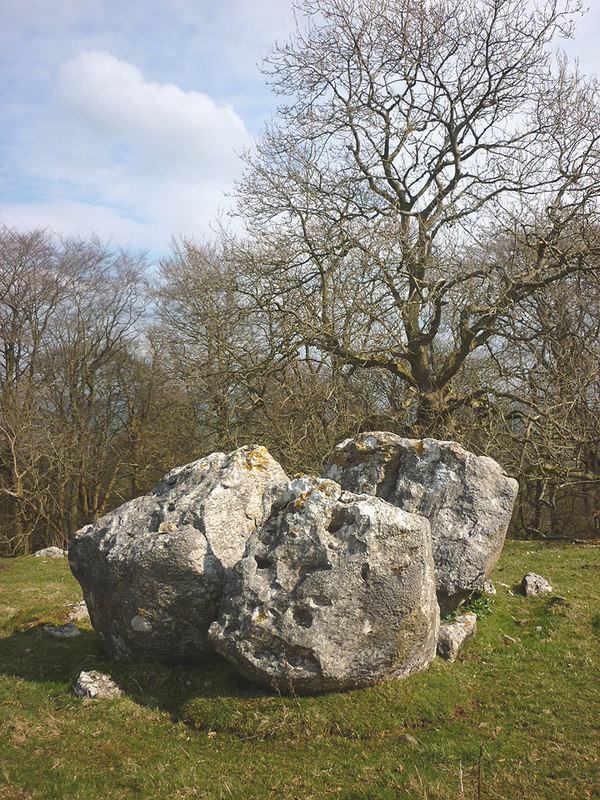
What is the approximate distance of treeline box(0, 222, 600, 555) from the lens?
16.4 m

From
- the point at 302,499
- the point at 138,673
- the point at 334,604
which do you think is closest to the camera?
the point at 334,604

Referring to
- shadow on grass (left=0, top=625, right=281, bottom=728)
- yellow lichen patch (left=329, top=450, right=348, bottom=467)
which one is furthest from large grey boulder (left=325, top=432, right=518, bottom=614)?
shadow on grass (left=0, top=625, right=281, bottom=728)

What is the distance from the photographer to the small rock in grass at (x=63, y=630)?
9.15 m

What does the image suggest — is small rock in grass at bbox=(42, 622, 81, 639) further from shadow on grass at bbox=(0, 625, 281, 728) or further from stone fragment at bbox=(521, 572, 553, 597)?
stone fragment at bbox=(521, 572, 553, 597)

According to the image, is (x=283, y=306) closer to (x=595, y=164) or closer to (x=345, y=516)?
(x=595, y=164)

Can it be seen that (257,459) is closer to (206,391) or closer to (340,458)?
(340,458)

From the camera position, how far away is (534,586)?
33.3ft

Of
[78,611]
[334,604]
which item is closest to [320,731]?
[334,604]

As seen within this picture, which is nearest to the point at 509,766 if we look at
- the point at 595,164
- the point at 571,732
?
the point at 571,732

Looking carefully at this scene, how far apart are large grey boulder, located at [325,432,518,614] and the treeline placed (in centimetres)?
539

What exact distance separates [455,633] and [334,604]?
2.31 m

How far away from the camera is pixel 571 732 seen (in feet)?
18.4

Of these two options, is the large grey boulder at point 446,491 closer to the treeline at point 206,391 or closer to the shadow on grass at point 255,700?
the shadow on grass at point 255,700

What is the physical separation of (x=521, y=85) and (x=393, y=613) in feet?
56.9
